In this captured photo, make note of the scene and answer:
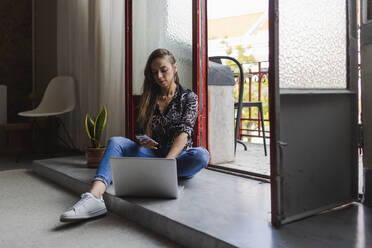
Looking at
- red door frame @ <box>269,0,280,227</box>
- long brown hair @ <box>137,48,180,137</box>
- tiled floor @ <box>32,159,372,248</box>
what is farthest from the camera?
long brown hair @ <box>137,48,180,137</box>

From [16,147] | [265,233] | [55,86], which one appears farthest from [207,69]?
[16,147]

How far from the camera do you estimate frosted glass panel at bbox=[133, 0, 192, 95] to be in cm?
259

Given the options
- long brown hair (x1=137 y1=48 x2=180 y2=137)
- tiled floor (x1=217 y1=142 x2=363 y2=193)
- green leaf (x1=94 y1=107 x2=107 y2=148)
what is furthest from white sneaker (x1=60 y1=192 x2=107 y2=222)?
tiled floor (x1=217 y1=142 x2=363 y2=193)

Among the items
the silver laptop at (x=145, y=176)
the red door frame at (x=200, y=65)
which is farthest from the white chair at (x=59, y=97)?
the silver laptop at (x=145, y=176)

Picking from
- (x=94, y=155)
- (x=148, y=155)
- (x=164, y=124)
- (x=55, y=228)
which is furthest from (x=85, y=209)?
(x=94, y=155)

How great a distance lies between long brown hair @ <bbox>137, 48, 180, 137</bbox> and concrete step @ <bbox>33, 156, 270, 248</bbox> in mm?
410

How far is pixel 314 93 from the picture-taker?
156 cm

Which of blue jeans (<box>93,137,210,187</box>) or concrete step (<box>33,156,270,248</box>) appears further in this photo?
blue jeans (<box>93,137,210,187</box>)

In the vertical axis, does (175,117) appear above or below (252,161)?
above

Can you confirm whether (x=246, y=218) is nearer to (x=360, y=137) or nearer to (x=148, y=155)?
(x=360, y=137)

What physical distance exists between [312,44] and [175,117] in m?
0.85

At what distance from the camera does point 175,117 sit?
210 centimetres

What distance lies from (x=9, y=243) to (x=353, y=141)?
5.25 feet

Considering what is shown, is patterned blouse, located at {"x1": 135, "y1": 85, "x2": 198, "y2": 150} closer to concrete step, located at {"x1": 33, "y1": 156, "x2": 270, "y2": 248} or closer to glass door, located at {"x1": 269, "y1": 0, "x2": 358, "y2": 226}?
concrete step, located at {"x1": 33, "y1": 156, "x2": 270, "y2": 248}
